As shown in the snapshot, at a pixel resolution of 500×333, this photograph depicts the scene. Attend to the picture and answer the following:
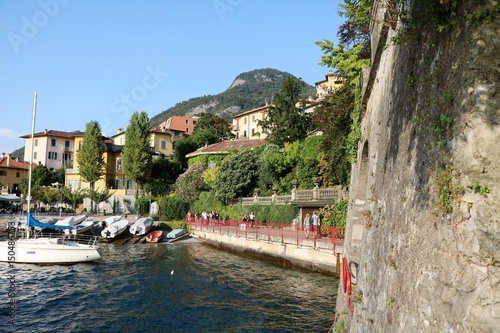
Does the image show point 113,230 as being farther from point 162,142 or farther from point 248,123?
point 248,123

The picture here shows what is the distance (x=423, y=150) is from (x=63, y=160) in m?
96.0

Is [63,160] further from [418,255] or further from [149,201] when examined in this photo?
[418,255]

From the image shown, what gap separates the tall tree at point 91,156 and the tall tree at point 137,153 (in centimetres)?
554

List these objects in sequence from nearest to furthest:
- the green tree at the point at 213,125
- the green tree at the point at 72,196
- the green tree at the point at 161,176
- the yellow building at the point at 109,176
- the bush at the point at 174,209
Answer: the bush at the point at 174,209 → the green tree at the point at 72,196 → the green tree at the point at 161,176 → the yellow building at the point at 109,176 → the green tree at the point at 213,125

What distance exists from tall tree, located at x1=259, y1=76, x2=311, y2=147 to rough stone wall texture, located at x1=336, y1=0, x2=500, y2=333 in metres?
40.9

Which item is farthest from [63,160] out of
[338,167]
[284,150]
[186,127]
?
[338,167]

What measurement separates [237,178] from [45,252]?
23038 mm

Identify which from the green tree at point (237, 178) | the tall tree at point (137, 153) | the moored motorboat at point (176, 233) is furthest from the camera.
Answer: the tall tree at point (137, 153)

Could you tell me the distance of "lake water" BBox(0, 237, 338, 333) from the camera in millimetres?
13320

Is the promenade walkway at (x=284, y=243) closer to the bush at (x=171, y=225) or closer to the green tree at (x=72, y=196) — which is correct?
the bush at (x=171, y=225)

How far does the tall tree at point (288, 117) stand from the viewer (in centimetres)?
4697

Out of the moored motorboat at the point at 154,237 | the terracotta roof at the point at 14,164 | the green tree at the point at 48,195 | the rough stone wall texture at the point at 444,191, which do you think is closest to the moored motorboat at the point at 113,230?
the moored motorboat at the point at 154,237

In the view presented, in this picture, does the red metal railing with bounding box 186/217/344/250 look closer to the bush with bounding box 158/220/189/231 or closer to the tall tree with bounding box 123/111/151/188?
the bush with bounding box 158/220/189/231

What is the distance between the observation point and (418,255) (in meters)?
4.43
